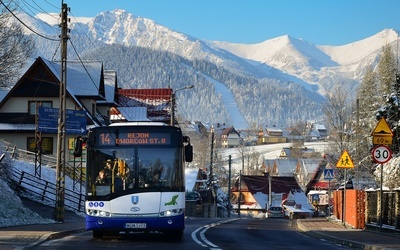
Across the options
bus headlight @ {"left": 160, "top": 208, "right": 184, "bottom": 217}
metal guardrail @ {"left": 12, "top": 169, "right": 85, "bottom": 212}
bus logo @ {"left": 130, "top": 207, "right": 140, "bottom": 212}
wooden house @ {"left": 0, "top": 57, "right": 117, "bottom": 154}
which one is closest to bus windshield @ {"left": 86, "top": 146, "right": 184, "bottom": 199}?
bus logo @ {"left": 130, "top": 207, "right": 140, "bottom": 212}

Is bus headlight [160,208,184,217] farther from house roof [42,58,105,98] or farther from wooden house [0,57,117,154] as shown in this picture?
house roof [42,58,105,98]

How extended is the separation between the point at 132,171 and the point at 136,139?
34.5 inches

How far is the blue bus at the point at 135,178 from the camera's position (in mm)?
20297

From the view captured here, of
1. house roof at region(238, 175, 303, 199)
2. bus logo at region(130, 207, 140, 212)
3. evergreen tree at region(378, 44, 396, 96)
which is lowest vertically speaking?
house roof at region(238, 175, 303, 199)

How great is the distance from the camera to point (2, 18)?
38250 millimetres

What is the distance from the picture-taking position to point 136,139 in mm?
20625

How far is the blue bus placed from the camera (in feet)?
66.6

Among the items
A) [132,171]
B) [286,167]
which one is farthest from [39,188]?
[286,167]

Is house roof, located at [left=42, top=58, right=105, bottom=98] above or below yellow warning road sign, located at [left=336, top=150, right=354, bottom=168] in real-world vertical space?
above

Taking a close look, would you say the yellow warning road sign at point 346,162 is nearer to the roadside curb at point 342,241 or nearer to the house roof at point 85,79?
the roadside curb at point 342,241

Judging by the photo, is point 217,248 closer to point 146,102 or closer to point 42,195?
point 42,195

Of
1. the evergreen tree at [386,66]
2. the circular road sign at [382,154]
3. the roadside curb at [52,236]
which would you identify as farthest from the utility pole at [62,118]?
the evergreen tree at [386,66]

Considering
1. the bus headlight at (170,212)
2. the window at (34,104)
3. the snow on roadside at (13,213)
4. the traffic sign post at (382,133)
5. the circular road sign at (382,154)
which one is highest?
the window at (34,104)

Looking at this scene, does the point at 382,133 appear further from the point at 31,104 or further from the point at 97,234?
the point at 31,104
